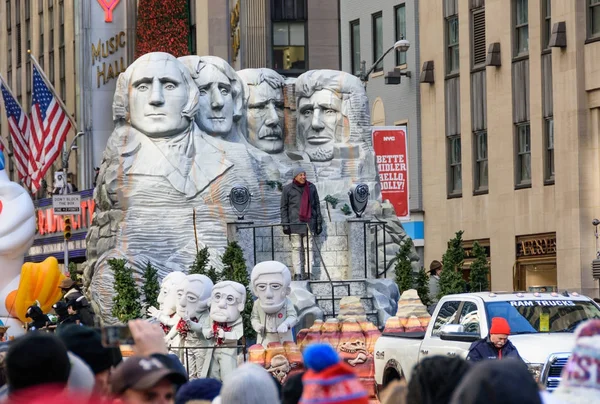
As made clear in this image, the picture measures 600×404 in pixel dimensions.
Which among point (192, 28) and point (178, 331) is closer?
point (178, 331)

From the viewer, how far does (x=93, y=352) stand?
318 inches

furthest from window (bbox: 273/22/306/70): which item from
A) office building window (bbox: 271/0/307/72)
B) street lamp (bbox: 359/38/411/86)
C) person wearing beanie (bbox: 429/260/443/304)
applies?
person wearing beanie (bbox: 429/260/443/304)

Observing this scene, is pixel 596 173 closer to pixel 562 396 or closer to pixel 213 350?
pixel 213 350

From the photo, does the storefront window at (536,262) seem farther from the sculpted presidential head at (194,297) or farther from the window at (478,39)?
the sculpted presidential head at (194,297)

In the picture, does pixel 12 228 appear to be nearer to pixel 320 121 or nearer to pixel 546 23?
pixel 320 121

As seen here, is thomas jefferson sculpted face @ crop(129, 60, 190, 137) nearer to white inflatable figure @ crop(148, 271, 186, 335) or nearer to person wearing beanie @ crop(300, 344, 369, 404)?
white inflatable figure @ crop(148, 271, 186, 335)

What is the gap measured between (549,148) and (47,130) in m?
12.8

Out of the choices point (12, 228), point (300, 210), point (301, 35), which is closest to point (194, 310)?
point (12, 228)

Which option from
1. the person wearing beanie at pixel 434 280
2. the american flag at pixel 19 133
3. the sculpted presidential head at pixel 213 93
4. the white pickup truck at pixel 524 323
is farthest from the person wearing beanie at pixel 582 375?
the american flag at pixel 19 133

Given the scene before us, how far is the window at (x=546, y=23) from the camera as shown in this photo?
43.1 m

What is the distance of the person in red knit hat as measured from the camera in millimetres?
15469

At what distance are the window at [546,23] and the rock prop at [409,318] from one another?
2077cm

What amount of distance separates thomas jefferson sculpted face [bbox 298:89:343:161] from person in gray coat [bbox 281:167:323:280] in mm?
4533

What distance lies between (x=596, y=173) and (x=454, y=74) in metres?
9.45
